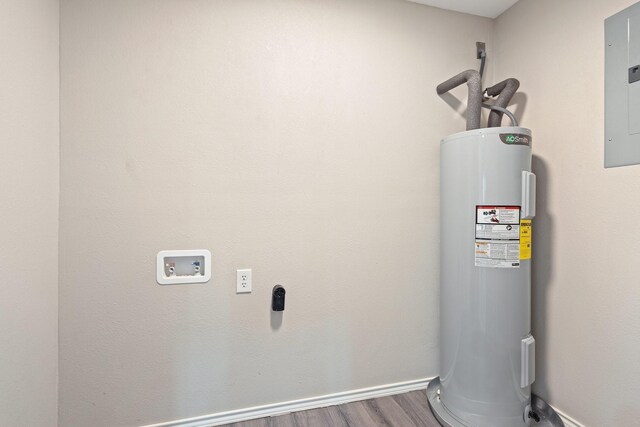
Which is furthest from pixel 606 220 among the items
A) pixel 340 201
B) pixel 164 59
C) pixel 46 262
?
pixel 46 262

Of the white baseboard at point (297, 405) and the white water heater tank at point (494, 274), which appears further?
the white baseboard at point (297, 405)

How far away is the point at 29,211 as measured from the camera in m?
1.03

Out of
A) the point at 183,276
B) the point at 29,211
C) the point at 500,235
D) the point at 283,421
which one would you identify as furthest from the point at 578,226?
the point at 29,211

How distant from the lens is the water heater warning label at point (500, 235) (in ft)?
4.01

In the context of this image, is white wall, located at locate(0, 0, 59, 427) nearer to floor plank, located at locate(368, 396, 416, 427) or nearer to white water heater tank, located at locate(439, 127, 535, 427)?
floor plank, located at locate(368, 396, 416, 427)

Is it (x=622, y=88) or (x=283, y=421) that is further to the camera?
(x=283, y=421)

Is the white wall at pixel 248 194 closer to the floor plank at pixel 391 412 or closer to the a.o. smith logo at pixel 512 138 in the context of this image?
the floor plank at pixel 391 412

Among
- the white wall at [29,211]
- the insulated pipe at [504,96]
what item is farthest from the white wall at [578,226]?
the white wall at [29,211]

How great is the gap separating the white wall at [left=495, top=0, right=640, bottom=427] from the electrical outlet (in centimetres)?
152

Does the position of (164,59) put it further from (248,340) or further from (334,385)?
(334,385)

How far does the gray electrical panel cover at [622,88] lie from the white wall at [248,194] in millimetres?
652

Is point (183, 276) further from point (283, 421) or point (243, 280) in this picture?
point (283, 421)

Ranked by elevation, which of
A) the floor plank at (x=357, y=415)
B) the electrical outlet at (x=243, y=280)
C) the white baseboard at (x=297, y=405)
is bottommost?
the floor plank at (x=357, y=415)

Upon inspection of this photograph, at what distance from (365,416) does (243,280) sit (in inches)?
36.6
